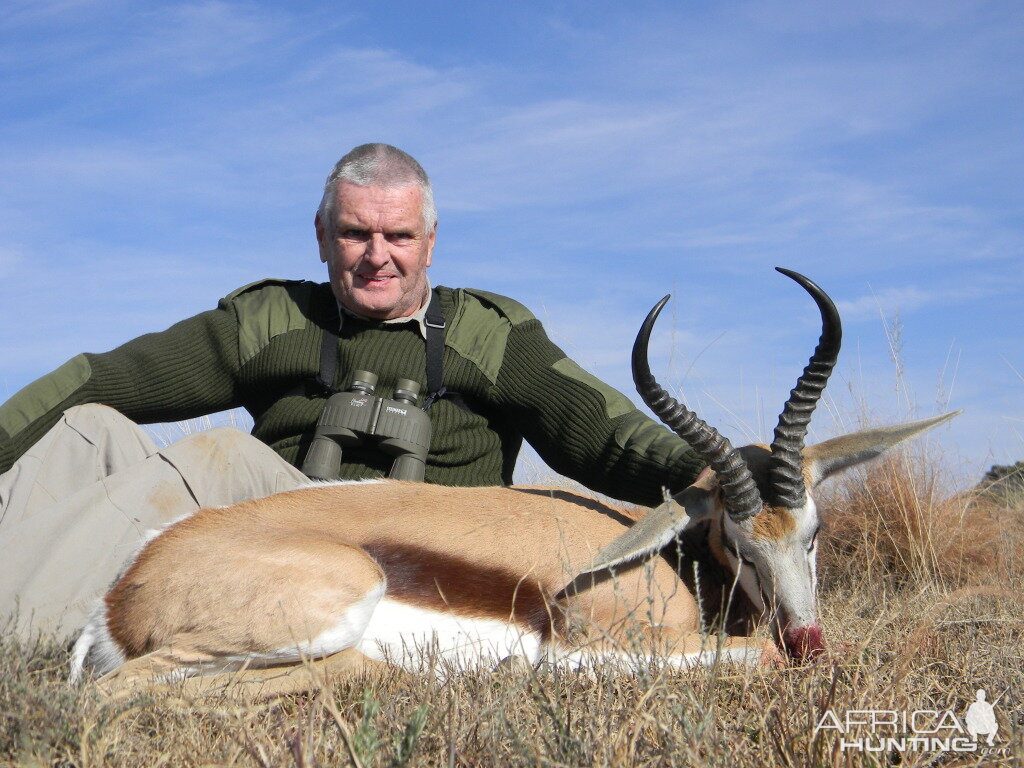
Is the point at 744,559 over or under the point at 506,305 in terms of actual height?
under

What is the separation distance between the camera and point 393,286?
502 cm

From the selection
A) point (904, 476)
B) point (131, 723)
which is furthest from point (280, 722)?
point (904, 476)

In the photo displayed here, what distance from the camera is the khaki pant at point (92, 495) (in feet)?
12.2

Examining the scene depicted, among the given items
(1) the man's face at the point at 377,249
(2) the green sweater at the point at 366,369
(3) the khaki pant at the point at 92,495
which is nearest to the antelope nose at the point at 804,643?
(2) the green sweater at the point at 366,369

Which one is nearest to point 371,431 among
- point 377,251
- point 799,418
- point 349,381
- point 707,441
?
point 349,381

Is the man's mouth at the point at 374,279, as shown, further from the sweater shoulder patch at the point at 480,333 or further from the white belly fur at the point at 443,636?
the white belly fur at the point at 443,636

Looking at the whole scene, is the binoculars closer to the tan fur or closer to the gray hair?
the tan fur

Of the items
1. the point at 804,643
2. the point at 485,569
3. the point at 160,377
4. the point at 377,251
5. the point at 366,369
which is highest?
the point at 377,251

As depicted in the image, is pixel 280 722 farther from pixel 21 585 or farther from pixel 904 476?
pixel 904 476

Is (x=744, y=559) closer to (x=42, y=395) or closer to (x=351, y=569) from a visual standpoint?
(x=351, y=569)

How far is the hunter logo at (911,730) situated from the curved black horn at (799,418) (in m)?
1.22

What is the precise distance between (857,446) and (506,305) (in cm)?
206

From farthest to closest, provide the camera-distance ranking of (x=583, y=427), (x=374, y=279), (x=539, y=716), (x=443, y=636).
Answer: (x=374, y=279), (x=583, y=427), (x=443, y=636), (x=539, y=716)

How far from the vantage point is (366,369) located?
495 cm
